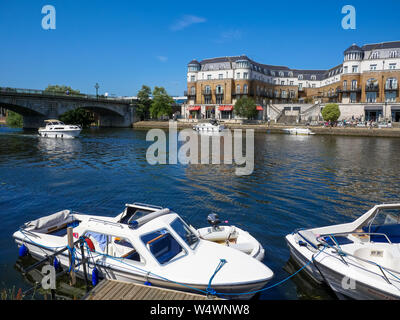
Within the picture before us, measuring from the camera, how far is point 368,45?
7419 centimetres

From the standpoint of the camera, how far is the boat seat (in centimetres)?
911

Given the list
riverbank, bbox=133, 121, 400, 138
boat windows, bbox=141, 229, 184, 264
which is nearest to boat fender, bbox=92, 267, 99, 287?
boat windows, bbox=141, 229, 184, 264

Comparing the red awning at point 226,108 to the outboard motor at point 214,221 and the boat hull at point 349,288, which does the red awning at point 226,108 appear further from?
the boat hull at point 349,288

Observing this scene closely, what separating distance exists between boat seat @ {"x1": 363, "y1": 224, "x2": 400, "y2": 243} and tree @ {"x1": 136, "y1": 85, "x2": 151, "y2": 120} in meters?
86.8

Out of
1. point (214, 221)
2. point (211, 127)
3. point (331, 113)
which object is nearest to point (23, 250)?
point (214, 221)

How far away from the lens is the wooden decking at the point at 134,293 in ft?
21.9

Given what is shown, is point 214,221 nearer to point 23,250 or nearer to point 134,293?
point 134,293

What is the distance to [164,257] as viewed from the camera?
778cm

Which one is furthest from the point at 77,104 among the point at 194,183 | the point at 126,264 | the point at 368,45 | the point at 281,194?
the point at 368,45

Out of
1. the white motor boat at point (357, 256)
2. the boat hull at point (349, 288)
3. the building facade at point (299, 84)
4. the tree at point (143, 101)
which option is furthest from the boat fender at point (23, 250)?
the tree at point (143, 101)

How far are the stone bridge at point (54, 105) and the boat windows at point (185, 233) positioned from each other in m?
58.8

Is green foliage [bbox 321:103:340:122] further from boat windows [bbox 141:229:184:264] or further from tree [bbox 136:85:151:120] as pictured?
boat windows [bbox 141:229:184:264]

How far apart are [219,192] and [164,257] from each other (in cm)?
981
